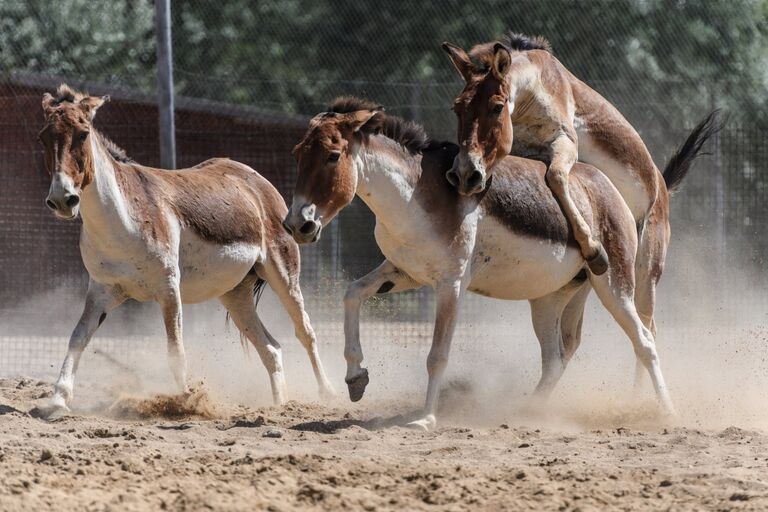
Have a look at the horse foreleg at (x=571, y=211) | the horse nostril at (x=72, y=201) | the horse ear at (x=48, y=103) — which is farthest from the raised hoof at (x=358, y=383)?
the horse ear at (x=48, y=103)

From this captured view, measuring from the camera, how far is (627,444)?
6145 millimetres

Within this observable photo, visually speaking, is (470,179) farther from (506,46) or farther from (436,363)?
(506,46)

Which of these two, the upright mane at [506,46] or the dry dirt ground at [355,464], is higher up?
the upright mane at [506,46]

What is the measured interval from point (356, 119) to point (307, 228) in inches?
28.3

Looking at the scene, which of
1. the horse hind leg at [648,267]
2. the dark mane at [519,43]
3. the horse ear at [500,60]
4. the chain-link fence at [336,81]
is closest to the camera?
the horse ear at [500,60]

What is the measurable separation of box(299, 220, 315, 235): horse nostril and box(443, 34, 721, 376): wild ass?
0.91m

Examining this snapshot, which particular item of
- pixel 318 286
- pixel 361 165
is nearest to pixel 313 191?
pixel 361 165

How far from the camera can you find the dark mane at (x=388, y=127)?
6824mm

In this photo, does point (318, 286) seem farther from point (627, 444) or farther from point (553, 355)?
point (627, 444)

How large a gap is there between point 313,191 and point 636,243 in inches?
99.8

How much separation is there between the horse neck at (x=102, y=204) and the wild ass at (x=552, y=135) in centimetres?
207

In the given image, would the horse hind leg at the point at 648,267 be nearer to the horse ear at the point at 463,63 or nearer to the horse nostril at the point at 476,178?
the horse ear at the point at 463,63

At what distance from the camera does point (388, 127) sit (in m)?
7.04

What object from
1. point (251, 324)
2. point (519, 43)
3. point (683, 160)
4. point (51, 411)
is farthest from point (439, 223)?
point (683, 160)
